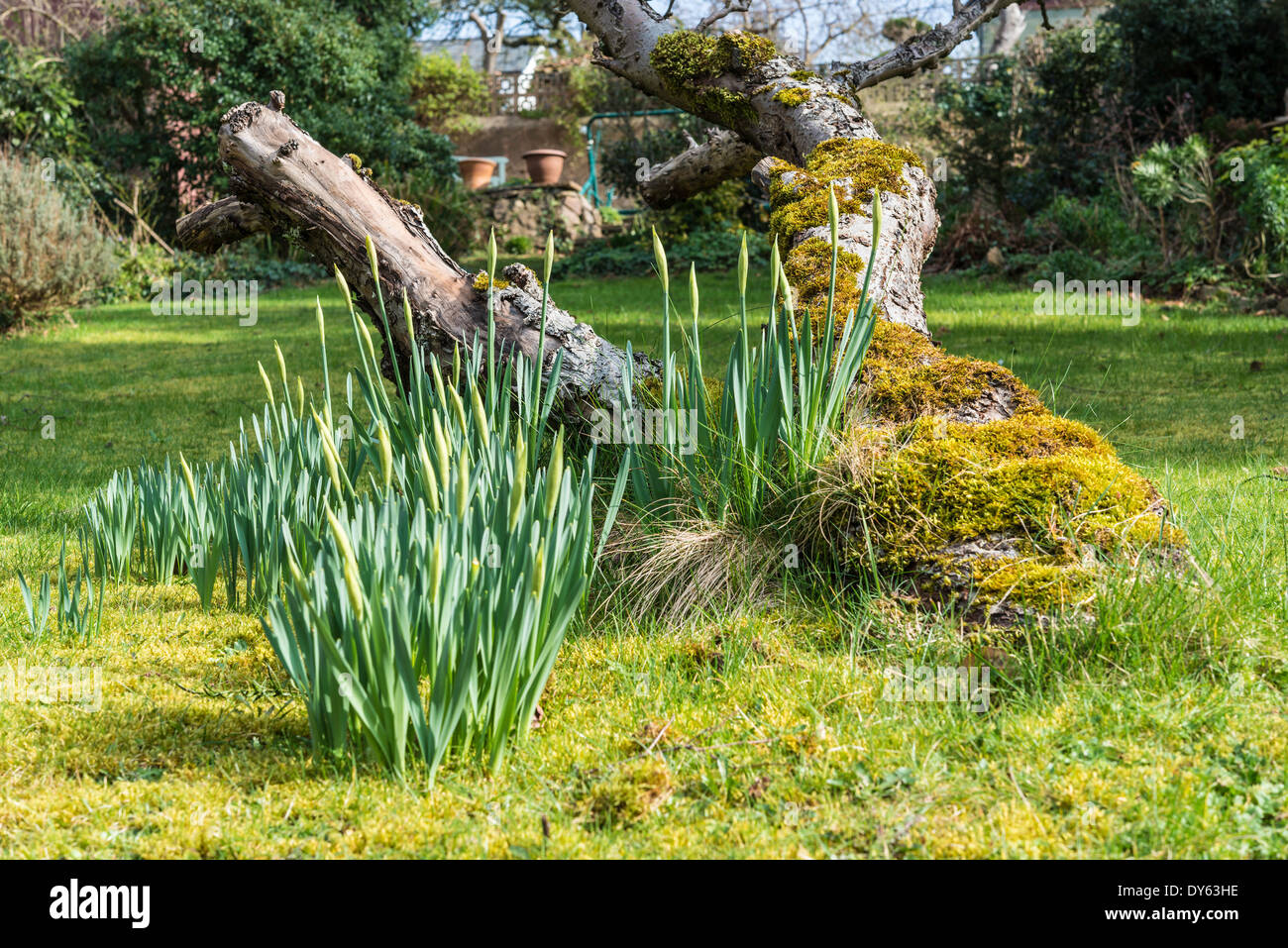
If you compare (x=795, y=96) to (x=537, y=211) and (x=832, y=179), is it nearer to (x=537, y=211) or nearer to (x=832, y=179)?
(x=832, y=179)

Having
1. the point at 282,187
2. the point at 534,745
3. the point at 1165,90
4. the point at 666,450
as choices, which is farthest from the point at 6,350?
the point at 1165,90

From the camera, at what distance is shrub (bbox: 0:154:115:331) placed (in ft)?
35.7

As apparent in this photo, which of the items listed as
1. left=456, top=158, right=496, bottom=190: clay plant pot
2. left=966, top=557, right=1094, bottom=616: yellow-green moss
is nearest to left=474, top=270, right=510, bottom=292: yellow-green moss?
left=966, top=557, right=1094, bottom=616: yellow-green moss

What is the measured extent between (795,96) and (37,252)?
8852 millimetres

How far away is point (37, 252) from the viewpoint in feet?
35.9

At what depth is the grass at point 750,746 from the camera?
2.18 m

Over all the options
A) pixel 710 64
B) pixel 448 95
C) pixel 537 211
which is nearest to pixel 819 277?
pixel 710 64

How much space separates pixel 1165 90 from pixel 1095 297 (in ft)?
14.8

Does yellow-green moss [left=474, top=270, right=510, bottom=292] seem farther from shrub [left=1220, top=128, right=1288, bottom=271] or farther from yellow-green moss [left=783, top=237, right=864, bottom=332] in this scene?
shrub [left=1220, top=128, right=1288, bottom=271]

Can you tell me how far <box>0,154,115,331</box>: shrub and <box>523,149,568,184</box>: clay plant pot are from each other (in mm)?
10127

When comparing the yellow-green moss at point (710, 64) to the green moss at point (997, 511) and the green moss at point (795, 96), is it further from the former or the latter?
the green moss at point (997, 511)

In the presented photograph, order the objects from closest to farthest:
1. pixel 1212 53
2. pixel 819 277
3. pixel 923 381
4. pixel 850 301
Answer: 1. pixel 923 381
2. pixel 850 301
3. pixel 819 277
4. pixel 1212 53

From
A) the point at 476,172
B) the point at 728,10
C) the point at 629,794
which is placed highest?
the point at 476,172

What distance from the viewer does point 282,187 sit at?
14.0 feet
